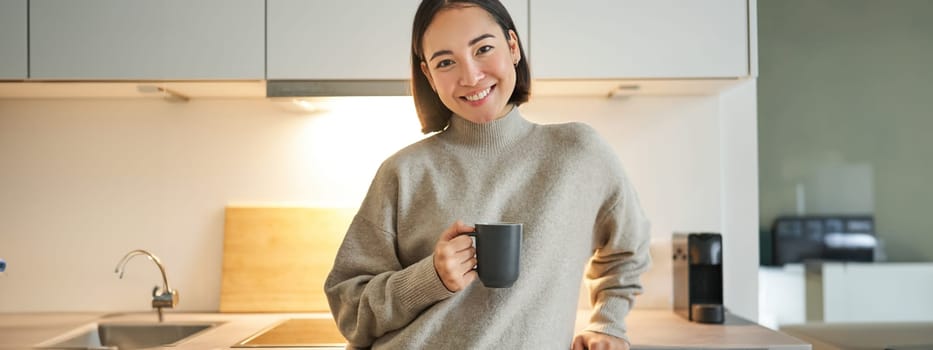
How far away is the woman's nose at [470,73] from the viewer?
3.50 feet

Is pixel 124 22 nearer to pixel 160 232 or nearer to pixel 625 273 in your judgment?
pixel 160 232

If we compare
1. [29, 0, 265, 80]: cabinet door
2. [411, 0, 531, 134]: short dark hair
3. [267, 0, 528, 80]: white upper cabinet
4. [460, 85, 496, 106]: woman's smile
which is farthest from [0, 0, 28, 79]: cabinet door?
[460, 85, 496, 106]: woman's smile

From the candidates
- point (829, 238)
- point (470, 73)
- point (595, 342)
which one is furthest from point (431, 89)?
point (829, 238)

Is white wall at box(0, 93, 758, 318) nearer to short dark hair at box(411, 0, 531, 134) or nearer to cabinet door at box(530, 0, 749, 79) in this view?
cabinet door at box(530, 0, 749, 79)

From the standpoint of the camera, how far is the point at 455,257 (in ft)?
3.14

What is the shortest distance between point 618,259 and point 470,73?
15.4 inches

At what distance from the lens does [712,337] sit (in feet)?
4.99

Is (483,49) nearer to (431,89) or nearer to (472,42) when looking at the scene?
(472,42)

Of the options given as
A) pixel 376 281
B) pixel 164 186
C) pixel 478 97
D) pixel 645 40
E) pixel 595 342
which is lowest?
pixel 595 342

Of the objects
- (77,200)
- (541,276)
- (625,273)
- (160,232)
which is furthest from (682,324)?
(77,200)

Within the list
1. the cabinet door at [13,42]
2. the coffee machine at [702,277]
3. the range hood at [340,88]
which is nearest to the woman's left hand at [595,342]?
the coffee machine at [702,277]

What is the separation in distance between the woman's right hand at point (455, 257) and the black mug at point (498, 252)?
0.02m

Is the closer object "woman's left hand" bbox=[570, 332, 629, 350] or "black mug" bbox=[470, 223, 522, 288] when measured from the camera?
"black mug" bbox=[470, 223, 522, 288]

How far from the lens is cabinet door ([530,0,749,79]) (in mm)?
1671
